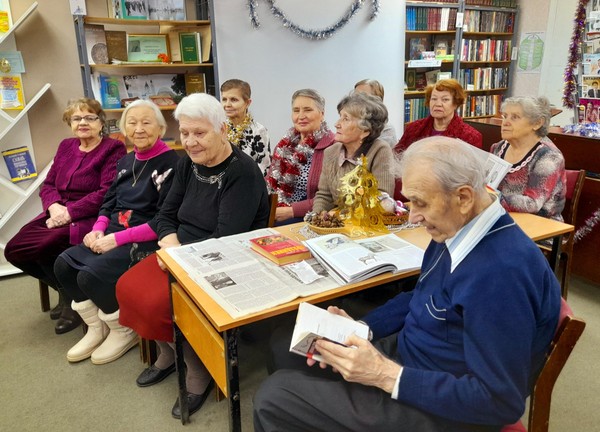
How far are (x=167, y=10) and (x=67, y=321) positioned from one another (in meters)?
2.47

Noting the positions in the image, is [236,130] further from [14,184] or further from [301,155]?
[14,184]

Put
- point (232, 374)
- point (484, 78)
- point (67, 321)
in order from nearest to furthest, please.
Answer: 1. point (232, 374)
2. point (67, 321)
3. point (484, 78)

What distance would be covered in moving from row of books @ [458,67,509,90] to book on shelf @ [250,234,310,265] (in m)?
4.55

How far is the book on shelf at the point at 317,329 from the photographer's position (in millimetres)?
1213

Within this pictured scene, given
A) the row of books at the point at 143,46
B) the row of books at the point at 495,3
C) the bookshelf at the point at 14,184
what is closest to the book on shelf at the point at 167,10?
the row of books at the point at 143,46

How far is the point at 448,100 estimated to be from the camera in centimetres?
316

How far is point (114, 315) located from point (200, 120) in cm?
110

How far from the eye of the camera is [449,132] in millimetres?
3170

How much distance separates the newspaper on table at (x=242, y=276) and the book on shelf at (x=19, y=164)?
2367mm

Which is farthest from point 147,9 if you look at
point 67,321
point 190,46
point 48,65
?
point 67,321

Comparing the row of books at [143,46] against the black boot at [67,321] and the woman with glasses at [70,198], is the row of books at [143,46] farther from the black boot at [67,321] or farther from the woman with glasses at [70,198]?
the black boot at [67,321]

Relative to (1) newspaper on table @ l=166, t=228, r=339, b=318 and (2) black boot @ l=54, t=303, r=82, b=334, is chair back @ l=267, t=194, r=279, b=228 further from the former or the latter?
(2) black boot @ l=54, t=303, r=82, b=334

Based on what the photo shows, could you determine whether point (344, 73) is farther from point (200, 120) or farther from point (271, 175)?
point (200, 120)

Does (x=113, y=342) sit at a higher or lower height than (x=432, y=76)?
lower
